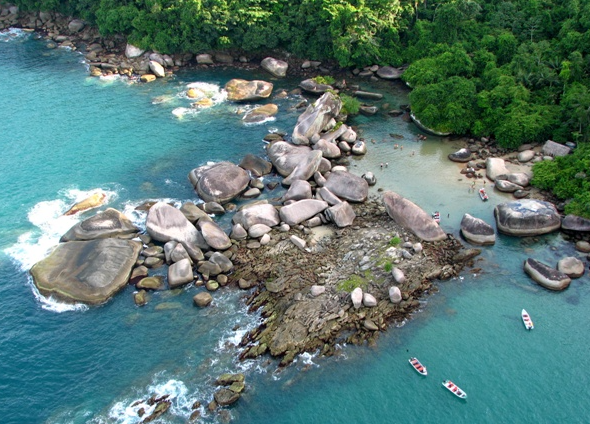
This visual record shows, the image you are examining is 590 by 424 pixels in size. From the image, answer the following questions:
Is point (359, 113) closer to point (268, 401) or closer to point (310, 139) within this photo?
point (310, 139)

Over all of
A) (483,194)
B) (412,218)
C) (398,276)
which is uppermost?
(412,218)

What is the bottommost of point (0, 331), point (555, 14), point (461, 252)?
point (0, 331)

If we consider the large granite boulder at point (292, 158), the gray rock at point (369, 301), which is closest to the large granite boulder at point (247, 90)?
the large granite boulder at point (292, 158)

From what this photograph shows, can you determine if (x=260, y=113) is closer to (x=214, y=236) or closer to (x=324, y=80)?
(x=324, y=80)

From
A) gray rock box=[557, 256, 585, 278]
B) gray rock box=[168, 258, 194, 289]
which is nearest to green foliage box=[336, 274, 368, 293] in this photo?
gray rock box=[168, 258, 194, 289]

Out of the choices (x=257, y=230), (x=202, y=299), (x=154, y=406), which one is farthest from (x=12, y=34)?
(x=154, y=406)

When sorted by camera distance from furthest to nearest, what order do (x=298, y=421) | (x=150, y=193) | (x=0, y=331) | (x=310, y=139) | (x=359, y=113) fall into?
(x=359, y=113) → (x=310, y=139) → (x=150, y=193) → (x=0, y=331) → (x=298, y=421)

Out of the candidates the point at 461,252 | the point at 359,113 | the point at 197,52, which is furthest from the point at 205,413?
the point at 197,52
